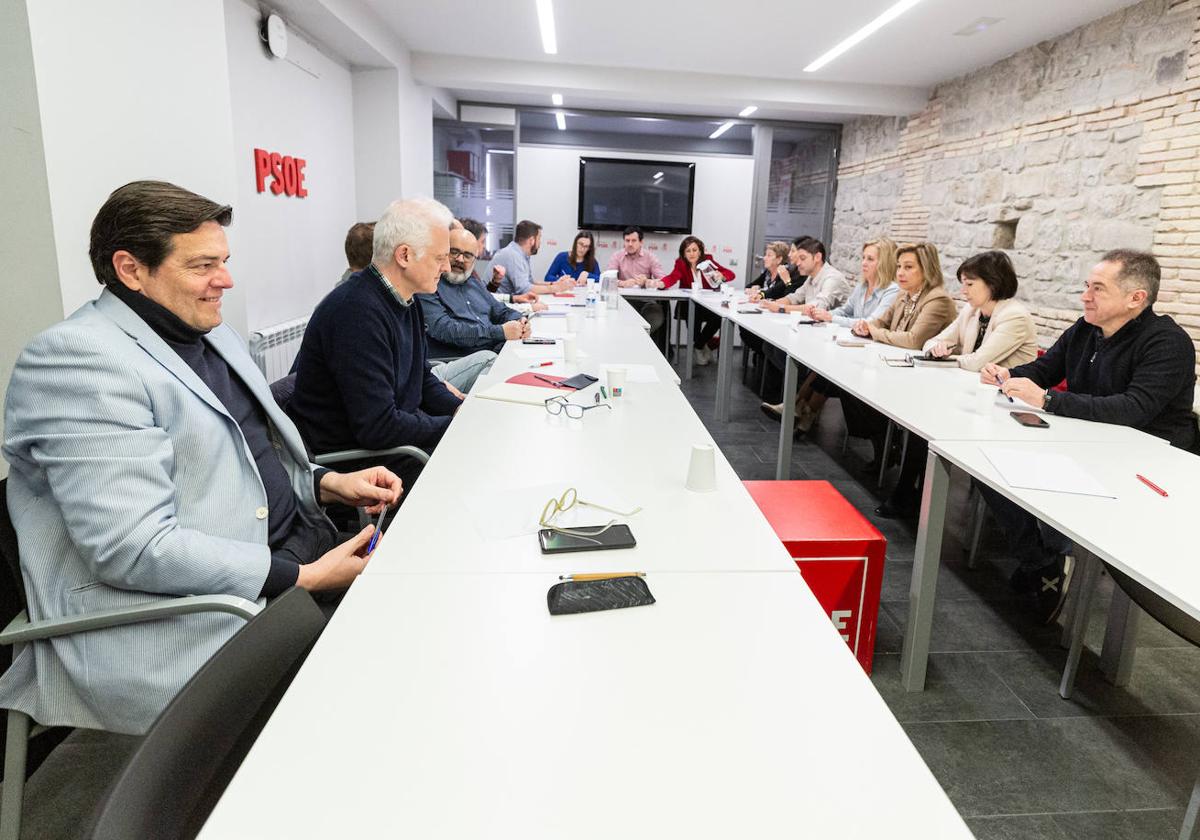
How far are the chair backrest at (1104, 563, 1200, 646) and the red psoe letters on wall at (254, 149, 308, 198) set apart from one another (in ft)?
15.4

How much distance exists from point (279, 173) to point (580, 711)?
476 cm

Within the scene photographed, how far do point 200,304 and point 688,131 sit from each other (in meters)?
9.12

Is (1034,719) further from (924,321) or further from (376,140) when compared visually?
(376,140)

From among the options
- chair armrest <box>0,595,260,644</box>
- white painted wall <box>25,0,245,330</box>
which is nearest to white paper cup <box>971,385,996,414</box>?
chair armrest <box>0,595,260,644</box>

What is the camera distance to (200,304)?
1.51 metres

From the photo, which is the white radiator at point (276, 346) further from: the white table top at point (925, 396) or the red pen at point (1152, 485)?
the red pen at point (1152, 485)

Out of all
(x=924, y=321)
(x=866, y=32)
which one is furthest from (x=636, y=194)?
(x=924, y=321)

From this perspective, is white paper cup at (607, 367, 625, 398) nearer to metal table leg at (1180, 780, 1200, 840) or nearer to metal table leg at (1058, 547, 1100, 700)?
metal table leg at (1058, 547, 1100, 700)

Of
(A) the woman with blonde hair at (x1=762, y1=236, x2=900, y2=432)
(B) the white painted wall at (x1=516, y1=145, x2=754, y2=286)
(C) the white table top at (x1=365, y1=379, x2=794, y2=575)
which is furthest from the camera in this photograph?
(B) the white painted wall at (x1=516, y1=145, x2=754, y2=286)

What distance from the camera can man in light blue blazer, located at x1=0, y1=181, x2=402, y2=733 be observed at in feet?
4.01

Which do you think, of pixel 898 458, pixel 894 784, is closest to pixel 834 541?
pixel 894 784

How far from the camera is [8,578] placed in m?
1.25

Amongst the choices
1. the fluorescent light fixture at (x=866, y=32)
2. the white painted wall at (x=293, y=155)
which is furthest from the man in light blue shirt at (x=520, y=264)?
the fluorescent light fixture at (x=866, y=32)

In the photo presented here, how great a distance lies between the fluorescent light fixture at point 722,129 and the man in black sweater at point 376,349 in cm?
742
